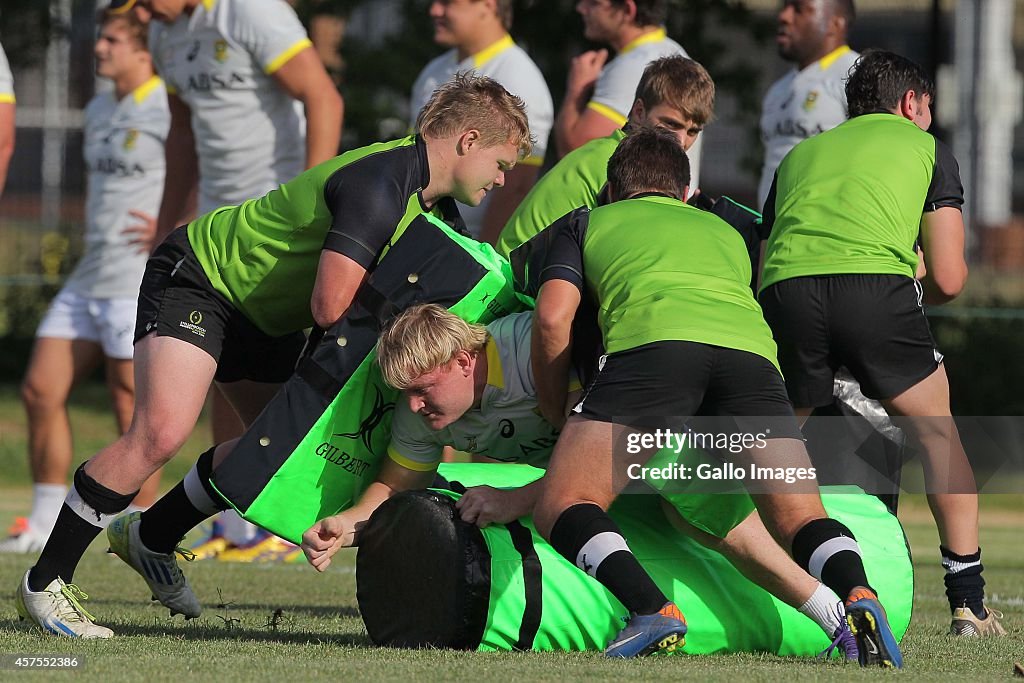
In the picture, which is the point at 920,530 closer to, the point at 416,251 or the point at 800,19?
the point at 800,19

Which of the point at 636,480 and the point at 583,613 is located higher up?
the point at 636,480

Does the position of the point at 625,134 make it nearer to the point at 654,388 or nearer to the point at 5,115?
the point at 654,388

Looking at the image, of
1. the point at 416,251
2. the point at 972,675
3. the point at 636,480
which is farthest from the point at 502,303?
the point at 972,675

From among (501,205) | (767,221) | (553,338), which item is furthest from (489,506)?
(501,205)

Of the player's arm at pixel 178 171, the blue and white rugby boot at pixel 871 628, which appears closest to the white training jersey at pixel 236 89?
the player's arm at pixel 178 171

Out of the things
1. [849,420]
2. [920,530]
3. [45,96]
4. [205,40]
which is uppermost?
[205,40]

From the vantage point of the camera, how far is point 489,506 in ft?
14.9

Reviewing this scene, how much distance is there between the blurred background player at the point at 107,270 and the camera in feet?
25.1

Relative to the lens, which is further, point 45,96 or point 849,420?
point 45,96

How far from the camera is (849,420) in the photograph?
6.07m

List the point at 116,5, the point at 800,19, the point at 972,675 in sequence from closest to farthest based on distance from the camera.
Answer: the point at 972,675 → the point at 116,5 → the point at 800,19

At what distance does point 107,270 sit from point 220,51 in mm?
1568

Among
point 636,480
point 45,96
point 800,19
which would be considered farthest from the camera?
point 45,96

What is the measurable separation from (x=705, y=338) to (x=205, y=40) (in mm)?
3384
